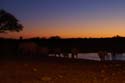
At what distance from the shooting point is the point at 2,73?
1889cm

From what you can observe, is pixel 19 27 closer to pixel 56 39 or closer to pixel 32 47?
pixel 32 47

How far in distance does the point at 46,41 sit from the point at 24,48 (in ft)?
151

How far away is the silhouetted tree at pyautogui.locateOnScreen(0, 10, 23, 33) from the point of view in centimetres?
5712

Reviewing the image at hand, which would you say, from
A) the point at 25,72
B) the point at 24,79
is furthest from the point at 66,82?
the point at 25,72

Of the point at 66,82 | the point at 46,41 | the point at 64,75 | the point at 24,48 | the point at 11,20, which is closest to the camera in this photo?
the point at 66,82

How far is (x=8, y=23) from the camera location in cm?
5762

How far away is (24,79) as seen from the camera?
17.0 metres

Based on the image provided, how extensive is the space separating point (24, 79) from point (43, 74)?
1.95 meters

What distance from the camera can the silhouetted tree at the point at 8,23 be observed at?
57.1 metres

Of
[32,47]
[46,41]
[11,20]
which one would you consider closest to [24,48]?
[32,47]

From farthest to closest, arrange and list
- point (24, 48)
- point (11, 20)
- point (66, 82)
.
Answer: point (11, 20)
point (24, 48)
point (66, 82)

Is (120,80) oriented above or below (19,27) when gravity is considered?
below

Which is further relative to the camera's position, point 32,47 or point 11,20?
point 11,20

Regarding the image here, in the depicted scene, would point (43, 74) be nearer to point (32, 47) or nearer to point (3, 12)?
point (32, 47)
